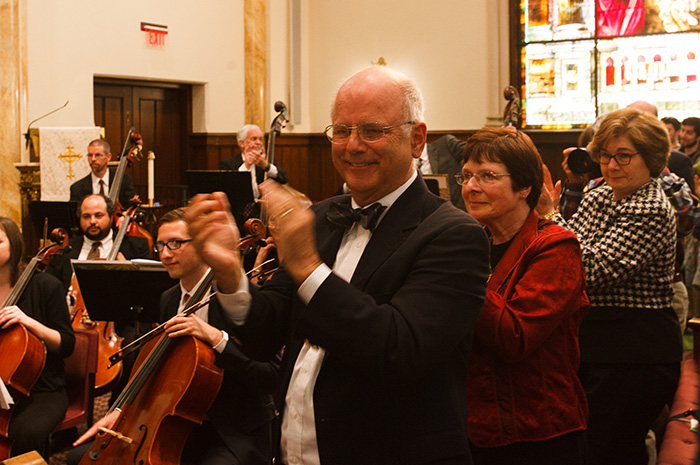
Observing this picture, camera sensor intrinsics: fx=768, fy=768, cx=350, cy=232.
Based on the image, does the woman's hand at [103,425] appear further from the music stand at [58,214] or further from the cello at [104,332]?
the music stand at [58,214]

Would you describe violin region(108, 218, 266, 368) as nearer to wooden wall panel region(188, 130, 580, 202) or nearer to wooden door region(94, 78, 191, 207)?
wooden door region(94, 78, 191, 207)

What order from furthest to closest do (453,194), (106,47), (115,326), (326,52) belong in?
(326,52), (106,47), (453,194), (115,326)

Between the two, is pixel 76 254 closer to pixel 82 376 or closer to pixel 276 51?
pixel 82 376

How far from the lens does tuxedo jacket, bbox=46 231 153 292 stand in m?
5.41

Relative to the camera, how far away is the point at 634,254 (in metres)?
2.51

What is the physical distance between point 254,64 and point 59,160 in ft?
12.0

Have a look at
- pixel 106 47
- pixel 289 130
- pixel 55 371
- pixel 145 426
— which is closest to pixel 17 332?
pixel 55 371

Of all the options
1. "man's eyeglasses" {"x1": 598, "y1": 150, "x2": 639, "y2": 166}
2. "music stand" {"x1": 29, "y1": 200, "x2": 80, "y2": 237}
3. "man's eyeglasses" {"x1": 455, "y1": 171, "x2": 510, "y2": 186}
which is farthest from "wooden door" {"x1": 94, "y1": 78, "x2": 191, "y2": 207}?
"man's eyeglasses" {"x1": 455, "y1": 171, "x2": 510, "y2": 186}

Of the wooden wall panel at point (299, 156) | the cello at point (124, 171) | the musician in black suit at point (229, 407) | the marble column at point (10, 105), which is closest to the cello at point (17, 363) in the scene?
the musician in black suit at point (229, 407)

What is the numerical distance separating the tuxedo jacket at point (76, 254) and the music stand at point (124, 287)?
1575 mm

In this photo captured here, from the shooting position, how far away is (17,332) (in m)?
3.50

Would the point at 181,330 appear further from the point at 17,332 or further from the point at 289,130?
the point at 289,130

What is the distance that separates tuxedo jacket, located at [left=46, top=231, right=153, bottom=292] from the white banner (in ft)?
9.84

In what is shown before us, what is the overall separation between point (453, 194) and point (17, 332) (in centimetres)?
362
